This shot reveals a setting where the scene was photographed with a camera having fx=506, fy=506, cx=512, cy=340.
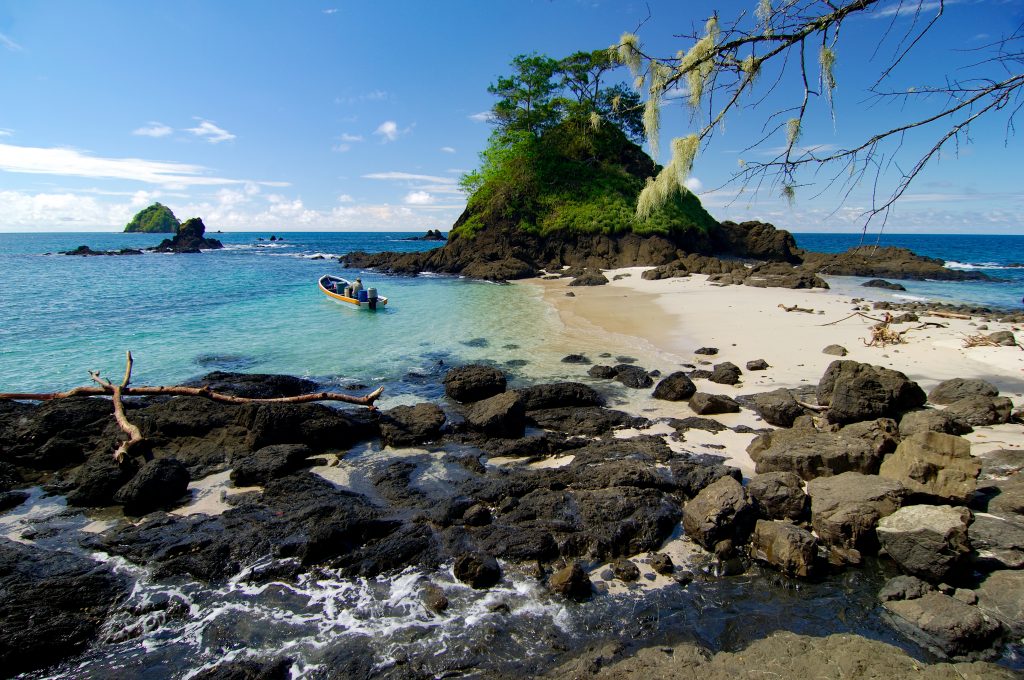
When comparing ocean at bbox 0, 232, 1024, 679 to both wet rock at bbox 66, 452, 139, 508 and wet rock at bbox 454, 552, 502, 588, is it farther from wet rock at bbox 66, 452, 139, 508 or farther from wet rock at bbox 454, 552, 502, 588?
wet rock at bbox 66, 452, 139, 508

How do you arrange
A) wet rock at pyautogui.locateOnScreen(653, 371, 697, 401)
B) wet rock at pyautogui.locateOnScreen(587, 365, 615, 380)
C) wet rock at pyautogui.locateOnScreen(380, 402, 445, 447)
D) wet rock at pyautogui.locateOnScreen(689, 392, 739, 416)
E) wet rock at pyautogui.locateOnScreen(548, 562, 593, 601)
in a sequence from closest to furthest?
wet rock at pyautogui.locateOnScreen(548, 562, 593, 601), wet rock at pyautogui.locateOnScreen(380, 402, 445, 447), wet rock at pyautogui.locateOnScreen(689, 392, 739, 416), wet rock at pyautogui.locateOnScreen(653, 371, 697, 401), wet rock at pyautogui.locateOnScreen(587, 365, 615, 380)

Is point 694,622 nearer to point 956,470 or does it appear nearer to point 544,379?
point 956,470

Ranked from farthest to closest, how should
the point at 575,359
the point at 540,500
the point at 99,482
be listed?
the point at 575,359
the point at 99,482
the point at 540,500

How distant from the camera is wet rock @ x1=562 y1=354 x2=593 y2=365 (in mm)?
13168

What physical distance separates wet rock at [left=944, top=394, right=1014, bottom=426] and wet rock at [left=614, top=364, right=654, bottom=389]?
496 centimetres

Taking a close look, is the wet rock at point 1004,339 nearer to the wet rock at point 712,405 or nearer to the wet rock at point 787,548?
the wet rock at point 712,405

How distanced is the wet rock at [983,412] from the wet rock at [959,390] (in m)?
0.40

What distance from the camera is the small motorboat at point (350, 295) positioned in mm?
22734

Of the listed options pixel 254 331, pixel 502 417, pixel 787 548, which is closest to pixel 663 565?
pixel 787 548

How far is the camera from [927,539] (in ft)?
15.1

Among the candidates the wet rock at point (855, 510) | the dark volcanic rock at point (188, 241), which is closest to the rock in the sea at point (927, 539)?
the wet rock at point (855, 510)

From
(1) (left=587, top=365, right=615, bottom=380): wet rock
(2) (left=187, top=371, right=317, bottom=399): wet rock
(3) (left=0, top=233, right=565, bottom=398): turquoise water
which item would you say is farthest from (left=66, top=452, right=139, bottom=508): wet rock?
(1) (left=587, top=365, right=615, bottom=380): wet rock

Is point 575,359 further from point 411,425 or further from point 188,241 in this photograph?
point 188,241

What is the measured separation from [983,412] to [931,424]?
1.46 metres
